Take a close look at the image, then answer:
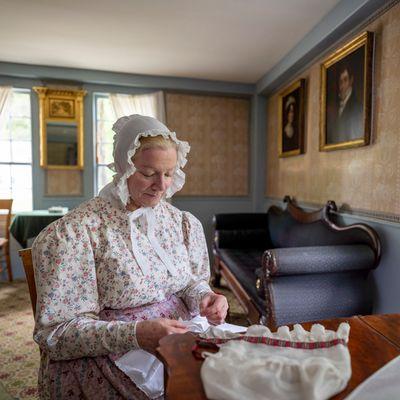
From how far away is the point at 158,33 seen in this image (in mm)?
3428

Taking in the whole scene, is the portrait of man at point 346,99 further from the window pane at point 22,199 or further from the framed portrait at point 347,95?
the window pane at point 22,199

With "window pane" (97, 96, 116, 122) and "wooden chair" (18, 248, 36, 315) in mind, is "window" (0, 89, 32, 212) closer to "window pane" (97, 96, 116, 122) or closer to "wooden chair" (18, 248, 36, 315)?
"window pane" (97, 96, 116, 122)

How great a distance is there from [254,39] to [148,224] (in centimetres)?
298

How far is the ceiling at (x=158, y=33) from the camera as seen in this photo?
9.52 feet

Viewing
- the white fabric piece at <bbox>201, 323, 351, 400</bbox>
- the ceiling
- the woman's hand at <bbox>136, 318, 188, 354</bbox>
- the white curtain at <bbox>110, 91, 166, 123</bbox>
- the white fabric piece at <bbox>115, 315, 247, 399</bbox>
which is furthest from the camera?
the white curtain at <bbox>110, 91, 166, 123</bbox>

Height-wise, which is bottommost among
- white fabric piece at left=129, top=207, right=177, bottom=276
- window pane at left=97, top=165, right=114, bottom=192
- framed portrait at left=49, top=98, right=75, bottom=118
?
white fabric piece at left=129, top=207, right=177, bottom=276

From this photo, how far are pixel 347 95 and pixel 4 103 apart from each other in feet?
14.3

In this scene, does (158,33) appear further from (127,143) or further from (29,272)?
(29,272)

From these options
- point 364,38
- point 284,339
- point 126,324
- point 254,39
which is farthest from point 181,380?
point 254,39

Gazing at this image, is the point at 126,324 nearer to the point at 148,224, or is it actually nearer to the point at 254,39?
the point at 148,224

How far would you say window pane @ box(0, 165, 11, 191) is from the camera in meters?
4.73

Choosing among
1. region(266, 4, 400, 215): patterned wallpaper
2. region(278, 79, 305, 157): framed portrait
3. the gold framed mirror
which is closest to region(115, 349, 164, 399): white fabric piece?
region(266, 4, 400, 215): patterned wallpaper

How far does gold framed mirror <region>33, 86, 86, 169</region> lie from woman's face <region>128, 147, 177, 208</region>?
387 centimetres

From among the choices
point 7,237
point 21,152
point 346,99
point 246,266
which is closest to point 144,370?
point 246,266
